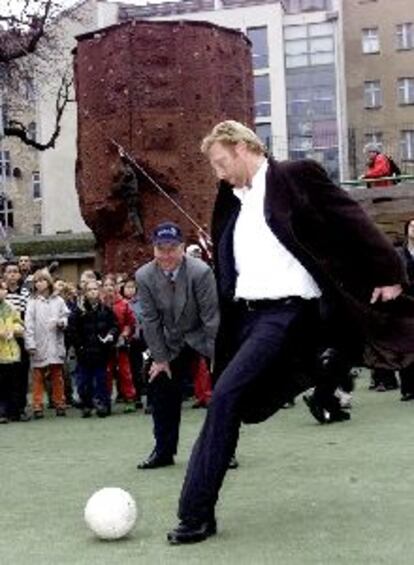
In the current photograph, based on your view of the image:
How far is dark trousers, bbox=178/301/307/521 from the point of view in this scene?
6.09 m

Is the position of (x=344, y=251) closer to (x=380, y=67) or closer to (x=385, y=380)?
(x=385, y=380)

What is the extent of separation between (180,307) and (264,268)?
2.95 m

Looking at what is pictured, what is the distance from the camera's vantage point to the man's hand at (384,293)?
20.5 ft

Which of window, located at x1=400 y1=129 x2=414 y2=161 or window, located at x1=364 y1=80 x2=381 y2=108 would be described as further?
window, located at x1=364 y1=80 x2=381 y2=108

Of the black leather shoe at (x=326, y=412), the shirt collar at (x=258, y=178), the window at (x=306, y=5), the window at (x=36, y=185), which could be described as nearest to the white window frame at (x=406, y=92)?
the window at (x=306, y=5)

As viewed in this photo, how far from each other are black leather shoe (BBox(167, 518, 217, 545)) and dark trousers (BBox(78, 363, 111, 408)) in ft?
28.1

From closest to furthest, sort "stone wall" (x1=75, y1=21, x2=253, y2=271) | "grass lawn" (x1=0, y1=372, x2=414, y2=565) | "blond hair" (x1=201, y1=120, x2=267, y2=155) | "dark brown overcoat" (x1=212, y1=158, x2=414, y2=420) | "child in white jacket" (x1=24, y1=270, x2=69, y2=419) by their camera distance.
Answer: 1. "grass lawn" (x1=0, y1=372, x2=414, y2=565)
2. "dark brown overcoat" (x1=212, y1=158, x2=414, y2=420)
3. "blond hair" (x1=201, y1=120, x2=267, y2=155)
4. "child in white jacket" (x1=24, y1=270, x2=69, y2=419)
5. "stone wall" (x1=75, y1=21, x2=253, y2=271)

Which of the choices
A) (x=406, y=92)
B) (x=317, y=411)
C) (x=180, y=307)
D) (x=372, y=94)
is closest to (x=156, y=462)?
(x=180, y=307)

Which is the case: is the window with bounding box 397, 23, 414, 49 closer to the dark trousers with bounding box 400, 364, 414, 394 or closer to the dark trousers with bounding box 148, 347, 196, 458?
the dark trousers with bounding box 400, 364, 414, 394

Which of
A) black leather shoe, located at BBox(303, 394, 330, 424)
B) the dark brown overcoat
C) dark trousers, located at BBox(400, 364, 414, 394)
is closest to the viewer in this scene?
the dark brown overcoat

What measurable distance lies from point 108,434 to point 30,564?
6.51m

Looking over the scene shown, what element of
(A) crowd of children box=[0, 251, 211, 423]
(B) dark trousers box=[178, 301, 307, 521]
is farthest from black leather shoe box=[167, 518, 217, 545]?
(A) crowd of children box=[0, 251, 211, 423]

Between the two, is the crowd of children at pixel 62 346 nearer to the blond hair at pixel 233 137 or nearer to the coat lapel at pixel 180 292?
the coat lapel at pixel 180 292

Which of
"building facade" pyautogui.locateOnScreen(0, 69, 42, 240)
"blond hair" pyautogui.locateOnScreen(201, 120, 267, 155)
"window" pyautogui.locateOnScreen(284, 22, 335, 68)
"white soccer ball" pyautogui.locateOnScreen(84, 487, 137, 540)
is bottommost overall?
"white soccer ball" pyautogui.locateOnScreen(84, 487, 137, 540)
